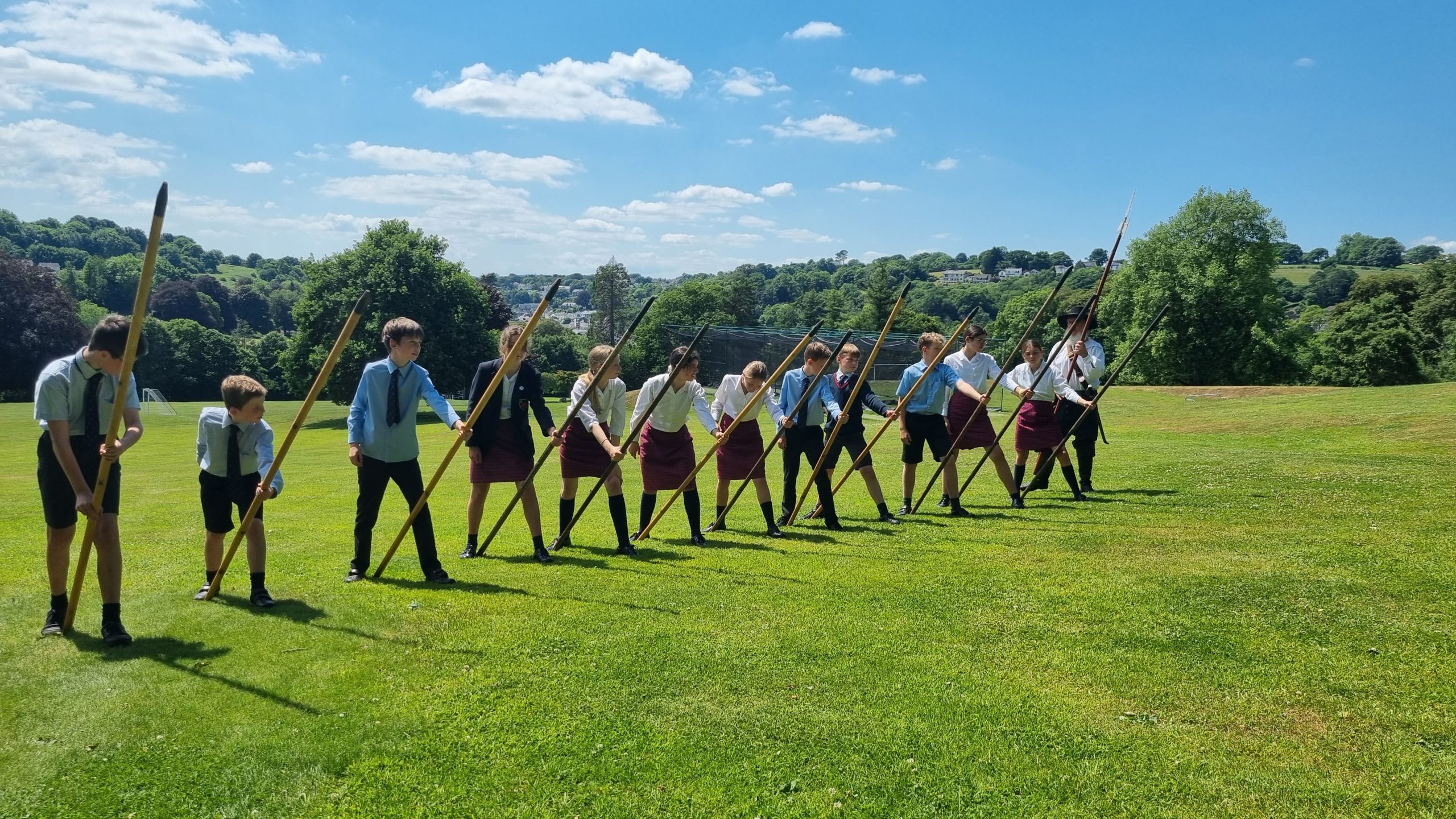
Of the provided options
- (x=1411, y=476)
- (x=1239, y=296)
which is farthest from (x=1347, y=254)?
(x=1411, y=476)

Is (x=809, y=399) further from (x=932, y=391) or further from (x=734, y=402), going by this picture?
(x=932, y=391)

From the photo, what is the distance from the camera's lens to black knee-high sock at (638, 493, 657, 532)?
35.9 ft

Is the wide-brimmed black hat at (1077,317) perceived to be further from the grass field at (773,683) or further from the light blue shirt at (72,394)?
the light blue shirt at (72,394)

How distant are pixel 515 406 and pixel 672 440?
1993mm

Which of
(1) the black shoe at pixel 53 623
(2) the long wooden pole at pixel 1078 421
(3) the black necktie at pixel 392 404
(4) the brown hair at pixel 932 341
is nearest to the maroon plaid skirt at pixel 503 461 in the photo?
(3) the black necktie at pixel 392 404

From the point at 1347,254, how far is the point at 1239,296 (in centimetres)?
15111

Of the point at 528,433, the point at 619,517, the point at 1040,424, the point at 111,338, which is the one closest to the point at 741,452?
the point at 619,517

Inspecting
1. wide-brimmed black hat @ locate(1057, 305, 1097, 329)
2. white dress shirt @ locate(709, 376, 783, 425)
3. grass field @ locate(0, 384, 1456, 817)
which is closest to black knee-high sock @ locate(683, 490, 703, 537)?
grass field @ locate(0, 384, 1456, 817)

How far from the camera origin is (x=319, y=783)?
450 cm

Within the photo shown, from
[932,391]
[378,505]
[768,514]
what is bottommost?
[768,514]

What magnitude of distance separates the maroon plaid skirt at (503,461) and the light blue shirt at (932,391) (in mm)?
5584

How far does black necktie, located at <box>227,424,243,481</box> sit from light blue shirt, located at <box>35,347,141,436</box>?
40.0 inches

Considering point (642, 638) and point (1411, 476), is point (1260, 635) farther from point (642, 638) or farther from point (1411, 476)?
point (1411, 476)

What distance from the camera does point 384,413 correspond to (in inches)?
324
